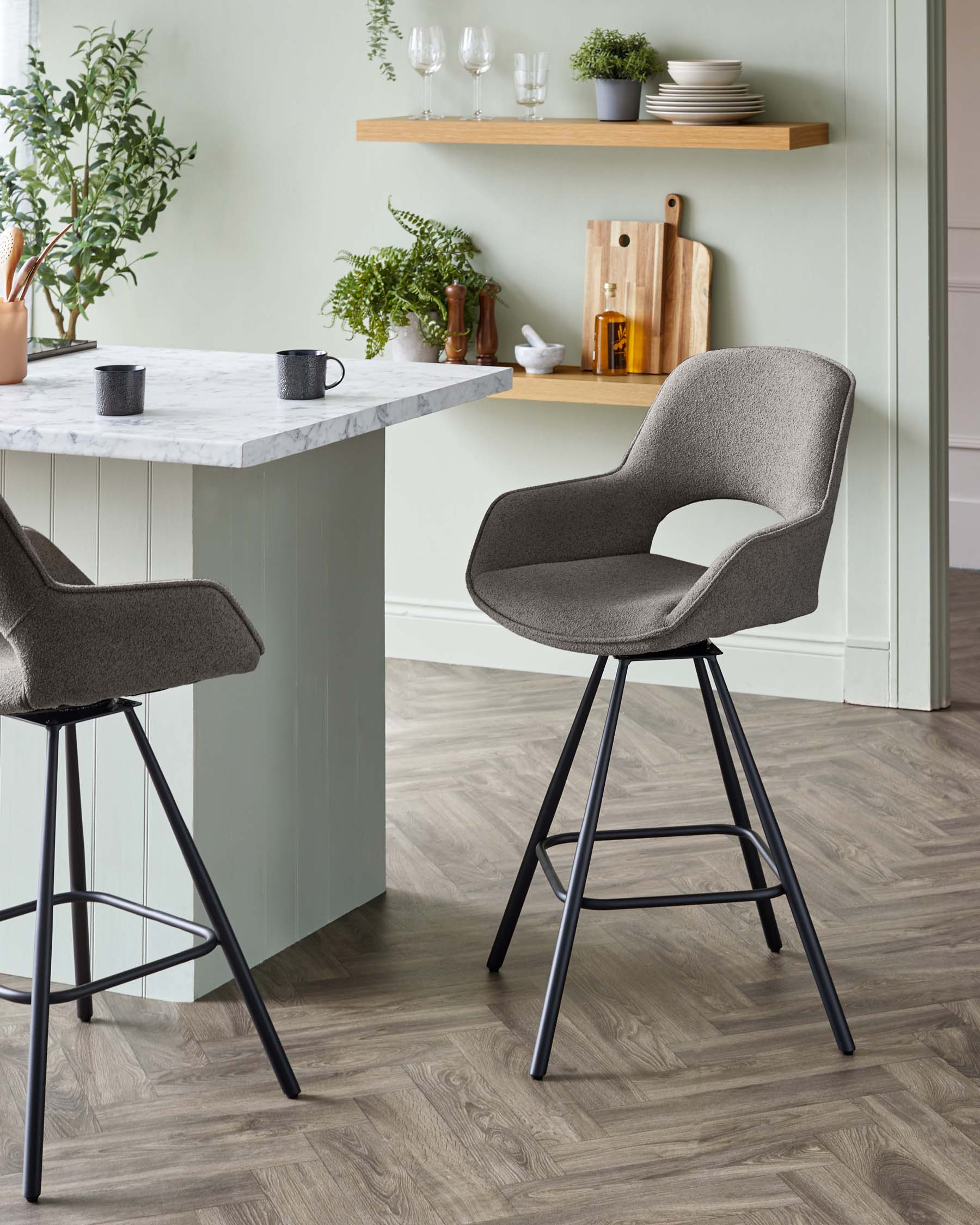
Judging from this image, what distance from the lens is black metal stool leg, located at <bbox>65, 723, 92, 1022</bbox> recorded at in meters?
2.52

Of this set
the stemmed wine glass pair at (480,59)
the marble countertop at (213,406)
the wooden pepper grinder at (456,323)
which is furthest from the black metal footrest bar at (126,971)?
the stemmed wine glass pair at (480,59)

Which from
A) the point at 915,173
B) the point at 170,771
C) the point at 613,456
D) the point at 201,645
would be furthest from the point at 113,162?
the point at 201,645

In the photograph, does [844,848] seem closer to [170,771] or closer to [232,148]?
[170,771]

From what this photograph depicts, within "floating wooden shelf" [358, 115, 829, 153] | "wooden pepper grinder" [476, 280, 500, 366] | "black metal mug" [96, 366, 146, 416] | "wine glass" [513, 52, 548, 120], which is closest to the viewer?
"black metal mug" [96, 366, 146, 416]

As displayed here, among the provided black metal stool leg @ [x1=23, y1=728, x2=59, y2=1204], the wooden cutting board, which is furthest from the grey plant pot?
black metal stool leg @ [x1=23, y1=728, x2=59, y2=1204]

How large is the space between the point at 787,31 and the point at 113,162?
192 centimetres

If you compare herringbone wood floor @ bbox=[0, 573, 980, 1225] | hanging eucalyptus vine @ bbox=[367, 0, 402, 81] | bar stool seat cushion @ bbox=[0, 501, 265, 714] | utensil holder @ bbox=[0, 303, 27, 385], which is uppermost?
hanging eucalyptus vine @ bbox=[367, 0, 402, 81]

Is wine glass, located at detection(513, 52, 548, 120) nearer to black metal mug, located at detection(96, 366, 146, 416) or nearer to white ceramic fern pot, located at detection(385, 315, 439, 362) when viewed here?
white ceramic fern pot, located at detection(385, 315, 439, 362)

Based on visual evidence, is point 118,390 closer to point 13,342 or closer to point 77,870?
point 13,342

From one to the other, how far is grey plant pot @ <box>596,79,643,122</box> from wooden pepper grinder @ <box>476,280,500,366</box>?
0.58 metres

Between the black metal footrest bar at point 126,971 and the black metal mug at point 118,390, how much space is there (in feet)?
2.33

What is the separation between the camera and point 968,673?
4660mm

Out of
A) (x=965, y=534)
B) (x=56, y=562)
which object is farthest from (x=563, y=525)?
(x=965, y=534)

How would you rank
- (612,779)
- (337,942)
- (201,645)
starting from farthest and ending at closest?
(612,779) → (337,942) → (201,645)
